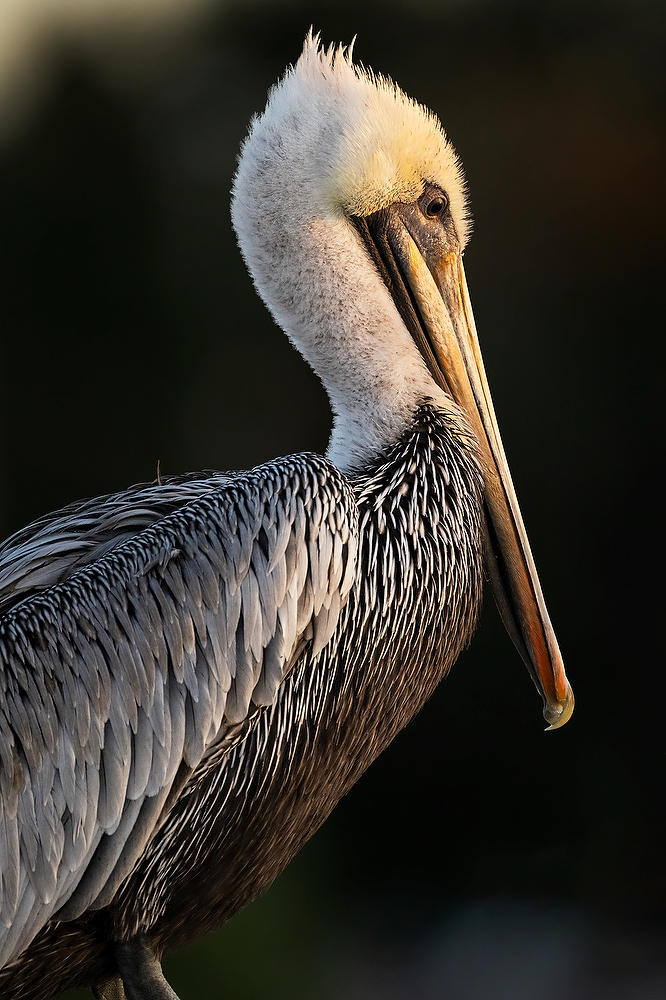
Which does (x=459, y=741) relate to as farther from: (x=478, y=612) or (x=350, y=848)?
(x=478, y=612)

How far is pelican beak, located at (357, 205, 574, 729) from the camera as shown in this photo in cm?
215

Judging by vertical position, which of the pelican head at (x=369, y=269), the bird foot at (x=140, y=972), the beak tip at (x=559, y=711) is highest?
the pelican head at (x=369, y=269)

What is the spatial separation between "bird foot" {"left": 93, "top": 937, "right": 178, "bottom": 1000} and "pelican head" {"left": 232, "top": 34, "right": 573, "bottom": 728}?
79 cm

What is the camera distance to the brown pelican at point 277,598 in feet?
6.03

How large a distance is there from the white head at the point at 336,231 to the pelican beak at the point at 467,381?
0.19 ft

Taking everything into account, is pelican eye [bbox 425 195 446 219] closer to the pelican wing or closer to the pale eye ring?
the pale eye ring

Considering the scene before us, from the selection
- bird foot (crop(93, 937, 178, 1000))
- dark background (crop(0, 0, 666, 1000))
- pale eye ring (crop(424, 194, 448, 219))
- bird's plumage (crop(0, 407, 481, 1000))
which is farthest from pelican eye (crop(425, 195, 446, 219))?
dark background (crop(0, 0, 666, 1000))

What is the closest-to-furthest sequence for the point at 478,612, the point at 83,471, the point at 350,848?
the point at 478,612 → the point at 83,471 → the point at 350,848

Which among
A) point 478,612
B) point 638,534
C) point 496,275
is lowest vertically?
point 638,534

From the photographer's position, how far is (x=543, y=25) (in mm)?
5254

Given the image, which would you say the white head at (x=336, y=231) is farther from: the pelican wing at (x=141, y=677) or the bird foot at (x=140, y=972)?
the bird foot at (x=140, y=972)

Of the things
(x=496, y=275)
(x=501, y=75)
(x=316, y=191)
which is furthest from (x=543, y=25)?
(x=316, y=191)

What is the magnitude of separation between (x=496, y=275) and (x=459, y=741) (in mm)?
1989

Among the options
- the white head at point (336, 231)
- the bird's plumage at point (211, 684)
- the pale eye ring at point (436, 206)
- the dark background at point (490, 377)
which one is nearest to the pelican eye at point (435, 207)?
the pale eye ring at point (436, 206)
